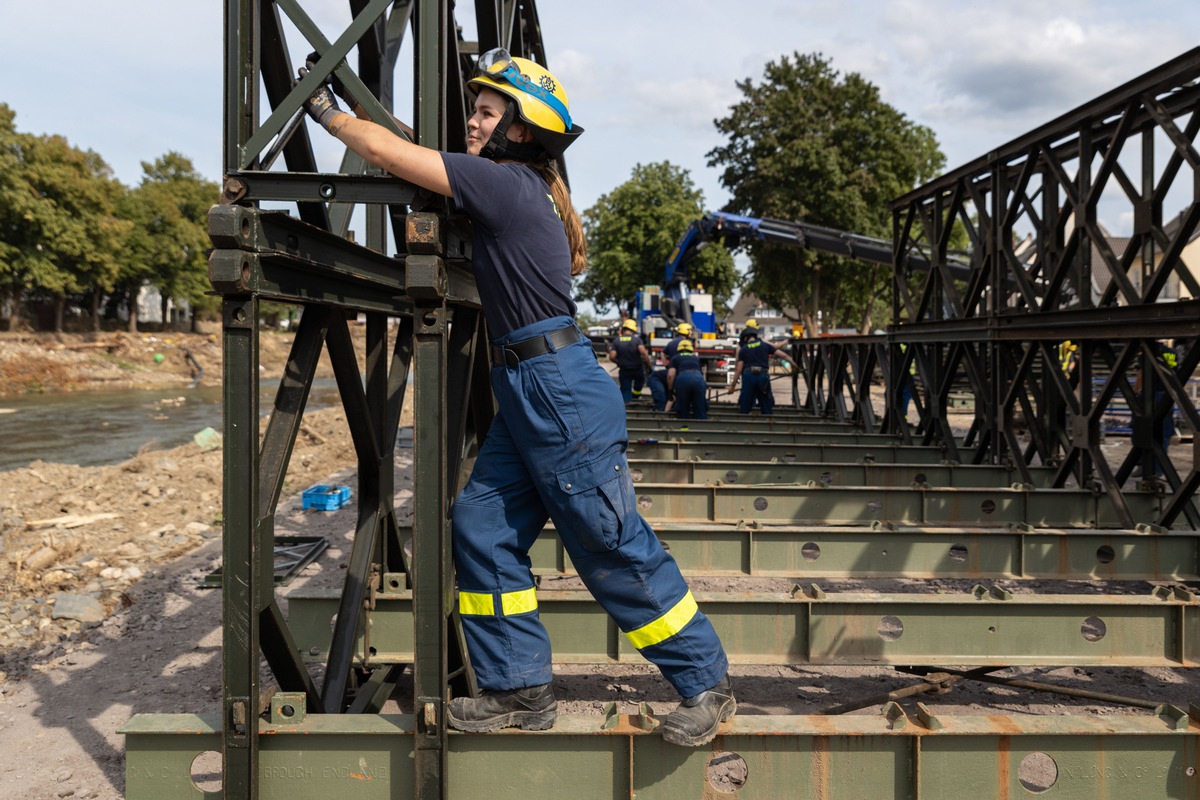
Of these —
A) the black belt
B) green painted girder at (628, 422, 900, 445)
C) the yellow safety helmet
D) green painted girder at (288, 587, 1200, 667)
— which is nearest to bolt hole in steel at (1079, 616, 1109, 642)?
green painted girder at (288, 587, 1200, 667)

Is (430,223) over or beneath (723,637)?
over

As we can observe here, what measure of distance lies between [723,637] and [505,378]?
5.31 ft

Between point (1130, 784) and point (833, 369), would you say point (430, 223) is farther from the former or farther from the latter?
point (833, 369)

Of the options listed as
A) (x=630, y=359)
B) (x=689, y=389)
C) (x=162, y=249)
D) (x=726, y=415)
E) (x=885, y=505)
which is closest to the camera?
(x=885, y=505)

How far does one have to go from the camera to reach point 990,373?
8.82m

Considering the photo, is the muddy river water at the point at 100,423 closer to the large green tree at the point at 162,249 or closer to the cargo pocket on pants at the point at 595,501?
the cargo pocket on pants at the point at 595,501

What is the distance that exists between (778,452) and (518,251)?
262 inches

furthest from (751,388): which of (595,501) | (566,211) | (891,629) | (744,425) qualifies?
(595,501)

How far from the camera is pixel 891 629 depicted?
3.84 metres

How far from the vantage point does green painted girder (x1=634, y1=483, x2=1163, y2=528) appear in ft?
20.6

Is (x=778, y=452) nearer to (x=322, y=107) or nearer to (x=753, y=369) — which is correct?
(x=753, y=369)

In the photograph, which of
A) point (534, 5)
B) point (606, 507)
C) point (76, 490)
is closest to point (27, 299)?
point (76, 490)

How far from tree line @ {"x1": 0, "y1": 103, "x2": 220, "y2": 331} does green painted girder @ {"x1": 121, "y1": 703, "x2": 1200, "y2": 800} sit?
34817mm

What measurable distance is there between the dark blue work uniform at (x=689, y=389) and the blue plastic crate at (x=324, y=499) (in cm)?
507
